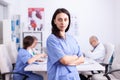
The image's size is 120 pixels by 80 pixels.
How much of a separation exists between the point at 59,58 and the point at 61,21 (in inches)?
11.5

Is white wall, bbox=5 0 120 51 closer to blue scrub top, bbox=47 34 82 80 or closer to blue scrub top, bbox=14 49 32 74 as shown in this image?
blue scrub top, bbox=14 49 32 74

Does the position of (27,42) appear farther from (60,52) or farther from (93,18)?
(93,18)

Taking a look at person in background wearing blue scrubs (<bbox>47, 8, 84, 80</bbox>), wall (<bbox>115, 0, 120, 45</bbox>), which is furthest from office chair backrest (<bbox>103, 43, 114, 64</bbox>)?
person in background wearing blue scrubs (<bbox>47, 8, 84, 80</bbox>)

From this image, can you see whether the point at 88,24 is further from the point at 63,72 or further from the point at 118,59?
the point at 63,72

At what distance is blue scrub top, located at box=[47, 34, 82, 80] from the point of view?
1.68 meters

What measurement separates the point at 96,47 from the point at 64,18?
2.49 m

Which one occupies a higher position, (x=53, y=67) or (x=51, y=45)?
(x=51, y=45)

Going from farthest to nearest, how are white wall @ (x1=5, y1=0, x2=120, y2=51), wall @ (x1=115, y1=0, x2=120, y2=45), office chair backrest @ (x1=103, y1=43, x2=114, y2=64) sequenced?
white wall @ (x1=5, y1=0, x2=120, y2=51) < wall @ (x1=115, y1=0, x2=120, y2=45) < office chair backrest @ (x1=103, y1=43, x2=114, y2=64)

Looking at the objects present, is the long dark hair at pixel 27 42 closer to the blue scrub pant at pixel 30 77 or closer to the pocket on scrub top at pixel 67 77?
the blue scrub pant at pixel 30 77

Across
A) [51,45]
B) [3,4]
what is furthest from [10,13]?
[51,45]

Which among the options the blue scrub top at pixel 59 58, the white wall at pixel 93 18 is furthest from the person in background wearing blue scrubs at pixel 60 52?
the white wall at pixel 93 18

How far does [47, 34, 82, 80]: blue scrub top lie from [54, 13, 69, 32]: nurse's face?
0.30 ft

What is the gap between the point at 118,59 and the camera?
3.25 metres

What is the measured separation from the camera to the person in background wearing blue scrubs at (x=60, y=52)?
1.68 meters
